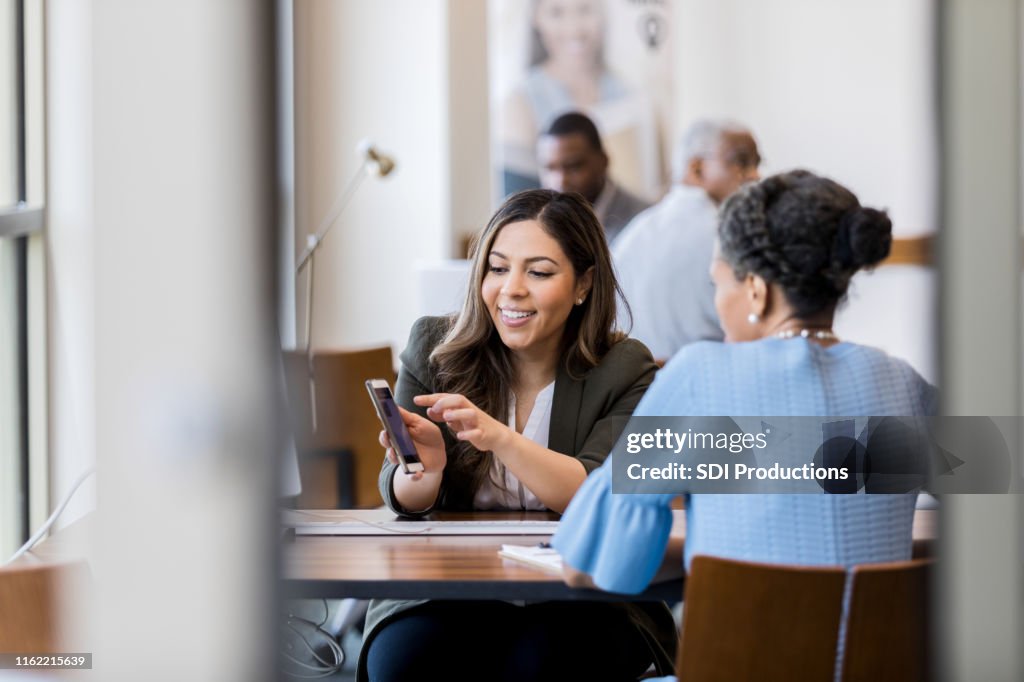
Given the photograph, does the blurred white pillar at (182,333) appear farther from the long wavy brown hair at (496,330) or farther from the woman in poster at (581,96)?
the woman in poster at (581,96)

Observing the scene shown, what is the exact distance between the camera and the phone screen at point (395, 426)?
1905 mm

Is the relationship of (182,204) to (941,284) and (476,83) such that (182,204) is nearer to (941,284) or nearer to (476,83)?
(941,284)

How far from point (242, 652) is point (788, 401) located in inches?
30.4

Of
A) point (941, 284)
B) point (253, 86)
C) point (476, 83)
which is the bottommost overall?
point (941, 284)

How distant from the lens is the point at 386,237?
503 centimetres

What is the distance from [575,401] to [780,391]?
59 cm

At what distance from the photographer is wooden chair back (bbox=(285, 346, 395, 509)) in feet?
10.2

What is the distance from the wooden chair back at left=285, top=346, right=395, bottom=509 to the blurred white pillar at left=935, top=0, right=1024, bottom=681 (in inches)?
76.0

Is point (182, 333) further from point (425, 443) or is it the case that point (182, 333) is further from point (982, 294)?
point (425, 443)

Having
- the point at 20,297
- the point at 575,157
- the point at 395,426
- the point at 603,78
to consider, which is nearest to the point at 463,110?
the point at 603,78

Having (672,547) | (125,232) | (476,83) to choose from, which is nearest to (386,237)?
(476,83)

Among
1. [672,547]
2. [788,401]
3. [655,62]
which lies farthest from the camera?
[655,62]

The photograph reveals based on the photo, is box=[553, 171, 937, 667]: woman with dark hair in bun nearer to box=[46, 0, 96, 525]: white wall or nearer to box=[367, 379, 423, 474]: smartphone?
box=[367, 379, 423, 474]: smartphone

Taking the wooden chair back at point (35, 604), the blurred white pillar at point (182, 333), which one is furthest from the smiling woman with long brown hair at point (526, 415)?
the blurred white pillar at point (182, 333)
